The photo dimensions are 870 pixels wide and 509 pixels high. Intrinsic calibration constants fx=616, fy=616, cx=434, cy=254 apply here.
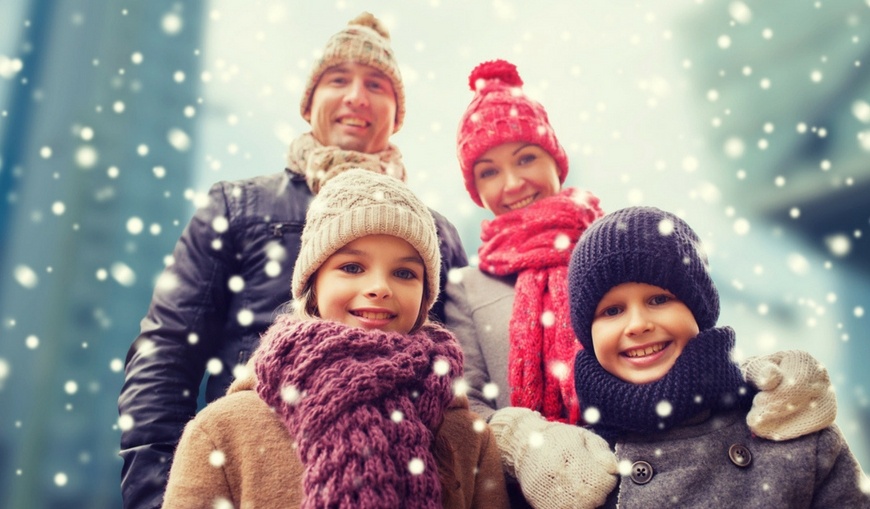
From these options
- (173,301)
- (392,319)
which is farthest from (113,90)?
(392,319)

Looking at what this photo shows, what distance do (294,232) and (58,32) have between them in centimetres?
114

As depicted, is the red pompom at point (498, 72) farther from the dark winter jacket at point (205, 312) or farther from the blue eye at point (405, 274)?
the blue eye at point (405, 274)

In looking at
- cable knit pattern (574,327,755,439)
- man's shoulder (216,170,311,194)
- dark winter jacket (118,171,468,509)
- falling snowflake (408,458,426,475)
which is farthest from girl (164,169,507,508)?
man's shoulder (216,170,311,194)

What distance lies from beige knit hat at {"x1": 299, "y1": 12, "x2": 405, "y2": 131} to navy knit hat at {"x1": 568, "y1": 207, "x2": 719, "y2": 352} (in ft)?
3.01

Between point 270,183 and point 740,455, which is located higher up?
point 270,183

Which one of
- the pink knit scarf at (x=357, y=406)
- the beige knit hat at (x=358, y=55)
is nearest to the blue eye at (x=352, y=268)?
the pink knit scarf at (x=357, y=406)

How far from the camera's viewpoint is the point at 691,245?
1189 millimetres

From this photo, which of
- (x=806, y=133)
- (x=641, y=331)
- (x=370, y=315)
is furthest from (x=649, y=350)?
(x=806, y=133)

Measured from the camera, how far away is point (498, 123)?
175 cm

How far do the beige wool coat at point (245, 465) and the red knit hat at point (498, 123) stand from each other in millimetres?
921

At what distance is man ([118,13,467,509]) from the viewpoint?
1396mm

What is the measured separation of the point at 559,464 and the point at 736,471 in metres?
0.29

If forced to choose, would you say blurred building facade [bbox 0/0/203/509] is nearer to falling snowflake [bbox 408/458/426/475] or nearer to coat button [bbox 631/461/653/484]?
falling snowflake [bbox 408/458/426/475]

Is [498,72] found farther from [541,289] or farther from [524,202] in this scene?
[541,289]
